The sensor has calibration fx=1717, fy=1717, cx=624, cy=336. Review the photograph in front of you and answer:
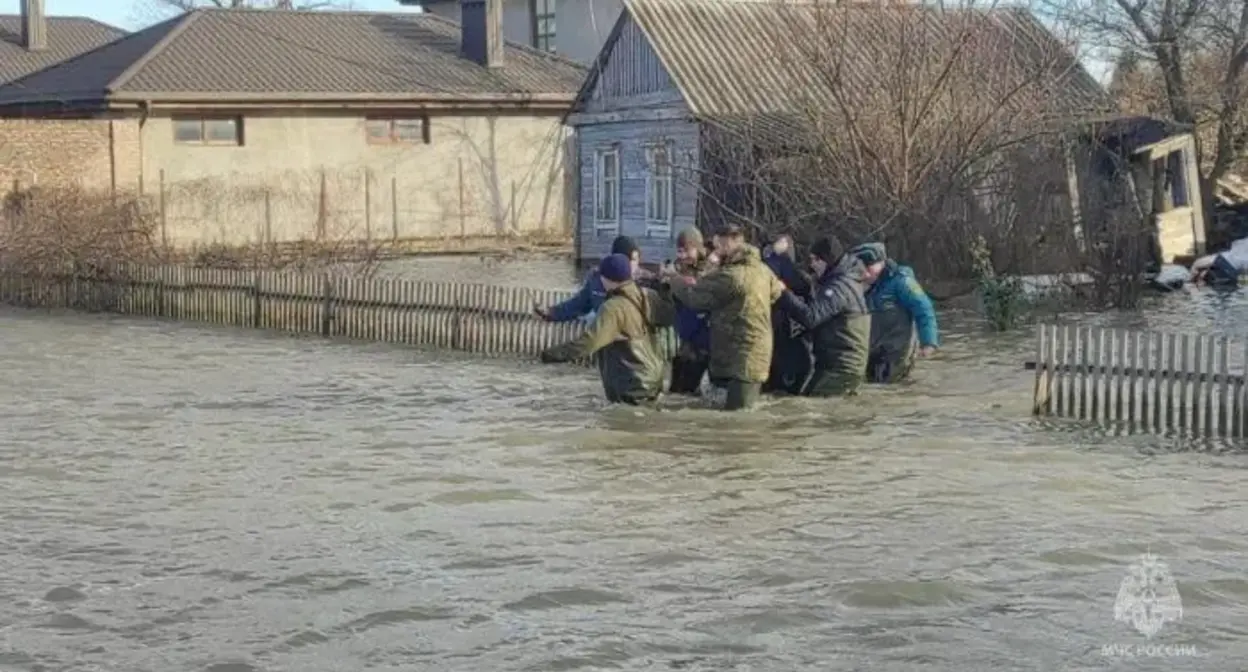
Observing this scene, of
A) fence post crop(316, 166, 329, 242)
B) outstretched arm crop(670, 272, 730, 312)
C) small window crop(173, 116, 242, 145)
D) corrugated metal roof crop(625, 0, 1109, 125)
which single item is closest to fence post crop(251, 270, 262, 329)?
corrugated metal roof crop(625, 0, 1109, 125)

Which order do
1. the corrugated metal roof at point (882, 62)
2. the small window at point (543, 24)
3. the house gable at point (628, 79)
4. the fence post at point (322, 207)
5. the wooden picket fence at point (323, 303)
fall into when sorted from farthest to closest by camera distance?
1. the small window at point (543, 24)
2. the fence post at point (322, 207)
3. the house gable at point (628, 79)
4. the corrugated metal roof at point (882, 62)
5. the wooden picket fence at point (323, 303)

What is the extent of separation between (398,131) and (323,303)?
731 inches

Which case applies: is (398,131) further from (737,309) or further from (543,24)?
(737,309)

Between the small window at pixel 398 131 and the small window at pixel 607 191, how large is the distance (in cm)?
713

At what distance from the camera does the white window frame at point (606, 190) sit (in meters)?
32.3

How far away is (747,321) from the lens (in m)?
13.5

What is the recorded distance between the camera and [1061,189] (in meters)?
24.1

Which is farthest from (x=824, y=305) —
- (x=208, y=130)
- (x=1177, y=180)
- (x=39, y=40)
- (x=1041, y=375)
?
(x=39, y=40)

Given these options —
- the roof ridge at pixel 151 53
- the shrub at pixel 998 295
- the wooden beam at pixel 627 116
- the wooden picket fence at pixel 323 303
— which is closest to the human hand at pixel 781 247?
the wooden picket fence at pixel 323 303

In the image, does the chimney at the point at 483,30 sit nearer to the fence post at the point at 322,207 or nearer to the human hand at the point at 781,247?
the fence post at the point at 322,207

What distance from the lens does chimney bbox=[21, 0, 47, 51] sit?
45.9 metres

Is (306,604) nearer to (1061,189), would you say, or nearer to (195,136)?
(1061,189)

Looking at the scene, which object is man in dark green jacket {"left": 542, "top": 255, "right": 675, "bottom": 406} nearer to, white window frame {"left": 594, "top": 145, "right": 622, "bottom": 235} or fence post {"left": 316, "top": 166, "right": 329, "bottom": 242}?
white window frame {"left": 594, "top": 145, "right": 622, "bottom": 235}
